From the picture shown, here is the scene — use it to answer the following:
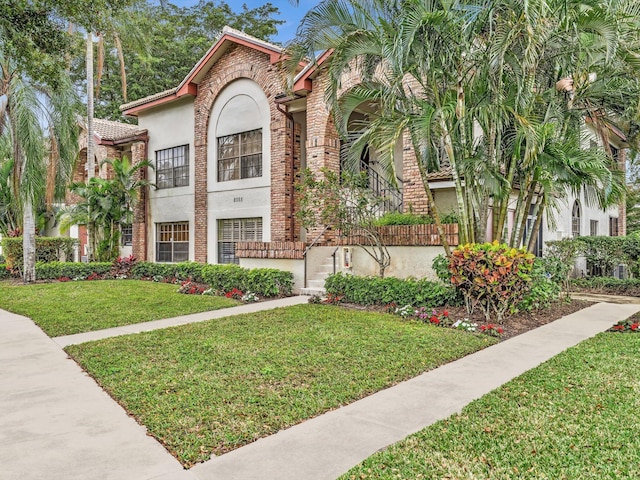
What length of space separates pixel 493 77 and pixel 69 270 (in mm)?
14916

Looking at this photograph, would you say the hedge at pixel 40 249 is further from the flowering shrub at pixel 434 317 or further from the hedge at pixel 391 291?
the flowering shrub at pixel 434 317

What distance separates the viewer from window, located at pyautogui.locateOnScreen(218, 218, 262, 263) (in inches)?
614

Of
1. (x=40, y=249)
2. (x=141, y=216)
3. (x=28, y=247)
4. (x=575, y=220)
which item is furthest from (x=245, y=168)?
(x=575, y=220)

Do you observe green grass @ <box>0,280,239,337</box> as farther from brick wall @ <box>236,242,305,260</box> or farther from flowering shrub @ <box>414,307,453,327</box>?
flowering shrub @ <box>414,307,453,327</box>

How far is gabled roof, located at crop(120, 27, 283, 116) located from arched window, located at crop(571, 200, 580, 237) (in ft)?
39.7

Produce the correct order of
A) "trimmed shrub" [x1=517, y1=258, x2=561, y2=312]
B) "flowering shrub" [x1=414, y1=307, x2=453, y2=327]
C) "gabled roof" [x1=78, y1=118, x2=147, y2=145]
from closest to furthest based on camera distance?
"flowering shrub" [x1=414, y1=307, x2=453, y2=327]
"trimmed shrub" [x1=517, y1=258, x2=561, y2=312]
"gabled roof" [x1=78, y1=118, x2=147, y2=145]

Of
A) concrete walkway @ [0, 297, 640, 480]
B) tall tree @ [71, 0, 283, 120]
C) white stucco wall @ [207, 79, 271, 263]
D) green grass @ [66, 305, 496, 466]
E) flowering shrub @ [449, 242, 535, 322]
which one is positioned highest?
tall tree @ [71, 0, 283, 120]

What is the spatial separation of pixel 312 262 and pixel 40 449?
9.28 meters

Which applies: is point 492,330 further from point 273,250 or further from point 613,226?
point 613,226

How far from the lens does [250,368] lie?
519 cm

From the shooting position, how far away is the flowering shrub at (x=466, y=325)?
7.30m

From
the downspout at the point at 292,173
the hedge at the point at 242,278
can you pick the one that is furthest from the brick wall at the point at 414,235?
the downspout at the point at 292,173

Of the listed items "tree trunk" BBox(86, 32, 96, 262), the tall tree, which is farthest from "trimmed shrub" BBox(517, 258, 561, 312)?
the tall tree

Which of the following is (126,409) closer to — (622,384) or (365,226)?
(622,384)
